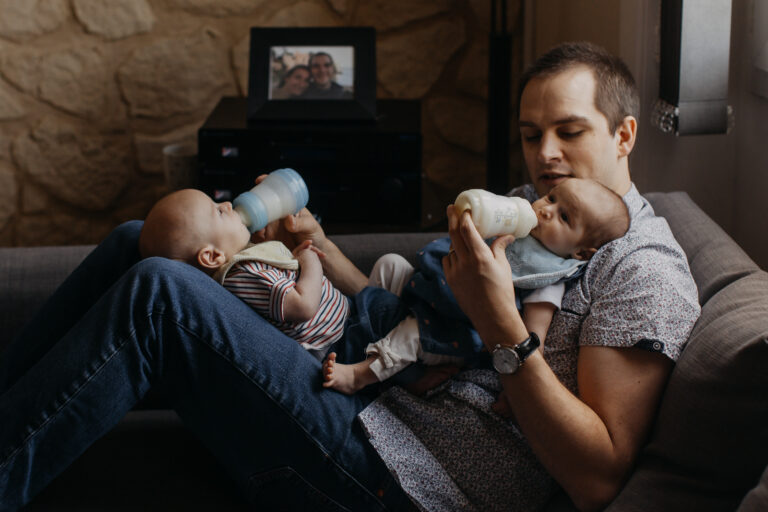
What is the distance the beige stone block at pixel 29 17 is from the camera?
8.95 ft

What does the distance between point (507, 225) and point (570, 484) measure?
373 mm

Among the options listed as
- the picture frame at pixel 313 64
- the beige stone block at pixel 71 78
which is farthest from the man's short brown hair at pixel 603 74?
the beige stone block at pixel 71 78

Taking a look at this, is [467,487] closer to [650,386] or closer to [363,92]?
[650,386]

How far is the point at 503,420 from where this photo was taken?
1.20 m

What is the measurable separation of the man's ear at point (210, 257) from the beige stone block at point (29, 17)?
185 cm

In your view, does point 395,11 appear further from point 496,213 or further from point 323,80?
point 496,213

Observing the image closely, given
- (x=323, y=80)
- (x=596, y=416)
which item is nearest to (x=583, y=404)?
(x=596, y=416)

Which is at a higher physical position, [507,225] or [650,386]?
[507,225]

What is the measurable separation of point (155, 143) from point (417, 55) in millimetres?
984

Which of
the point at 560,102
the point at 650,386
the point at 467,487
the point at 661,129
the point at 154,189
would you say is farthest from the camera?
the point at 154,189

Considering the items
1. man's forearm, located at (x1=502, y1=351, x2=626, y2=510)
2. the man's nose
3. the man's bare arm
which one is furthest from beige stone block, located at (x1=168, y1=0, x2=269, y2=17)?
man's forearm, located at (x1=502, y1=351, x2=626, y2=510)

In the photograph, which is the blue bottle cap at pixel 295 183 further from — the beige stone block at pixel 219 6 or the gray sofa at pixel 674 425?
the beige stone block at pixel 219 6

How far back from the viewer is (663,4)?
1.65 meters

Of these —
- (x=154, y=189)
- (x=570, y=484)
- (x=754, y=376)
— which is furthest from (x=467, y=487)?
(x=154, y=189)
